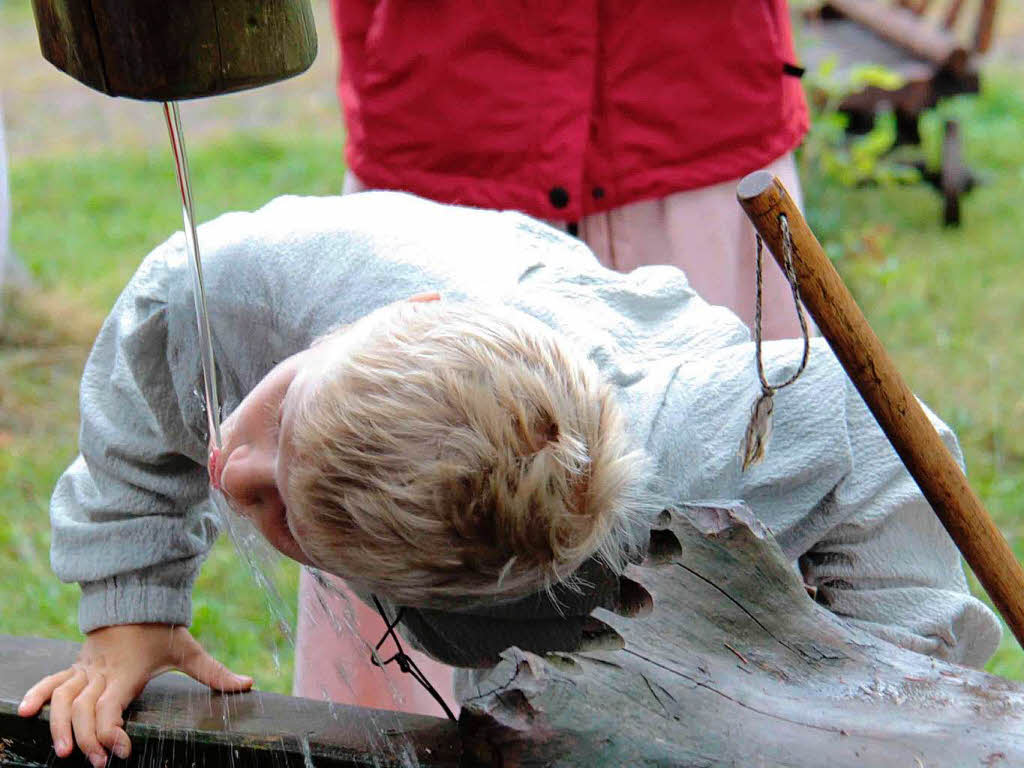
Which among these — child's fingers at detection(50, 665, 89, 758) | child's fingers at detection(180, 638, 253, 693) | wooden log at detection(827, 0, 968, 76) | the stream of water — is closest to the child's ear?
the stream of water

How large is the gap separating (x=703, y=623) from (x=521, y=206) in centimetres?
99

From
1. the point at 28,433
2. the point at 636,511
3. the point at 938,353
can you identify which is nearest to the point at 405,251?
the point at 636,511

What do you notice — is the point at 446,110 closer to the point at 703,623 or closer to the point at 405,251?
the point at 405,251

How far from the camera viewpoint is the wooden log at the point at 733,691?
1.29 m

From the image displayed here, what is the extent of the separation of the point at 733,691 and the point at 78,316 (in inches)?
140

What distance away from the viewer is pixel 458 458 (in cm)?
129

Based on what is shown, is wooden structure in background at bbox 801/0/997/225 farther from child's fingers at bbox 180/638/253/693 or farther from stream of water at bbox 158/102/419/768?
child's fingers at bbox 180/638/253/693

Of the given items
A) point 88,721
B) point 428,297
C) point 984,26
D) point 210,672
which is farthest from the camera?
point 984,26

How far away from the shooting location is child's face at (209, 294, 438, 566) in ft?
4.64

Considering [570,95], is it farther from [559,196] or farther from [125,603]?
[125,603]

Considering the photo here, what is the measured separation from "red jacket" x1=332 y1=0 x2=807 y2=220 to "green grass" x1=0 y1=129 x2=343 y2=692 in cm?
71

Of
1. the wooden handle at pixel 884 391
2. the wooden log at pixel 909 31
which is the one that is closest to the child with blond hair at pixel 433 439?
the wooden handle at pixel 884 391

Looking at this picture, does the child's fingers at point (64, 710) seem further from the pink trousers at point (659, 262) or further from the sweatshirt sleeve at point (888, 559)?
the sweatshirt sleeve at point (888, 559)

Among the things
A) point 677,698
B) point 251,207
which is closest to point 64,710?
point 677,698
